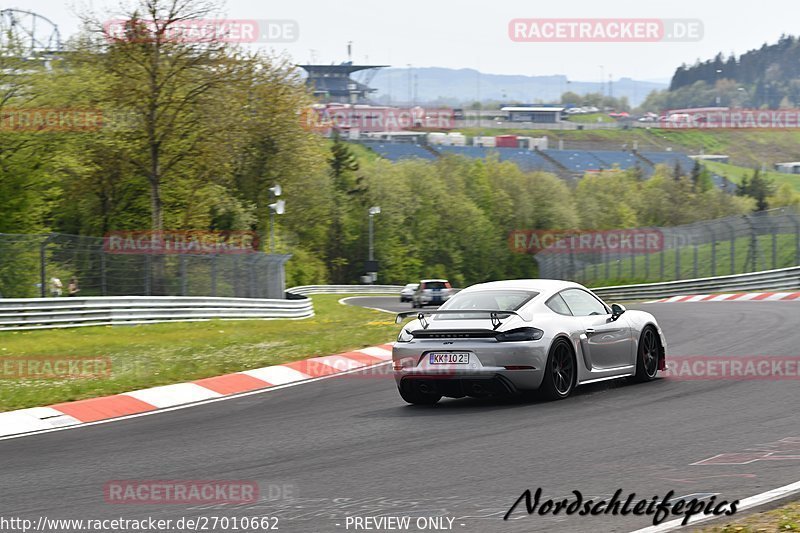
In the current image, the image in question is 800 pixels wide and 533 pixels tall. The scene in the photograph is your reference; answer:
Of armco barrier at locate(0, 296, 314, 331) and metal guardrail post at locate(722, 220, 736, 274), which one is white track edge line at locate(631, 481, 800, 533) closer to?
armco barrier at locate(0, 296, 314, 331)

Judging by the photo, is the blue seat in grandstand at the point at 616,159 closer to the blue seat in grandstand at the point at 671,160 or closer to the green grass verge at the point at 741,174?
the blue seat in grandstand at the point at 671,160

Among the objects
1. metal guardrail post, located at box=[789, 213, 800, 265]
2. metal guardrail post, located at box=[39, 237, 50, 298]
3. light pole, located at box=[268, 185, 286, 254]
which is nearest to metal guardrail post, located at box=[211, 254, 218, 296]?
metal guardrail post, located at box=[39, 237, 50, 298]

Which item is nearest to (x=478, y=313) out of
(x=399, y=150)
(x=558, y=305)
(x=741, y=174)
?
(x=558, y=305)

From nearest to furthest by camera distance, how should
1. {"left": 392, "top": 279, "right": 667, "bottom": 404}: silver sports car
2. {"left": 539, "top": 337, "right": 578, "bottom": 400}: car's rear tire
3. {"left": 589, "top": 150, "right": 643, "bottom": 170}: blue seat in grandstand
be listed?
{"left": 392, "top": 279, "right": 667, "bottom": 404}: silver sports car, {"left": 539, "top": 337, "right": 578, "bottom": 400}: car's rear tire, {"left": 589, "top": 150, "right": 643, "bottom": 170}: blue seat in grandstand

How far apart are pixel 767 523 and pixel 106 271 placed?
2418 centimetres

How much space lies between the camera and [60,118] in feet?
138

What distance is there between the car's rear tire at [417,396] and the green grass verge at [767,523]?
567 centimetres

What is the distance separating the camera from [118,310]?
90.5ft

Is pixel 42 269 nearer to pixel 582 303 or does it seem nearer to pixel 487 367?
pixel 582 303

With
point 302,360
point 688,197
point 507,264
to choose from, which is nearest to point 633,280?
point 302,360

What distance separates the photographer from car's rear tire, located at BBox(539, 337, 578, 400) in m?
11.2

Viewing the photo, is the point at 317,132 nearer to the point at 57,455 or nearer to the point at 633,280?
the point at 633,280

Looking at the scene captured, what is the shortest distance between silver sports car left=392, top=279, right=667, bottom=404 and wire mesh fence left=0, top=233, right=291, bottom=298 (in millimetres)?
15512

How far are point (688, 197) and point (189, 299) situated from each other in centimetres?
10570
